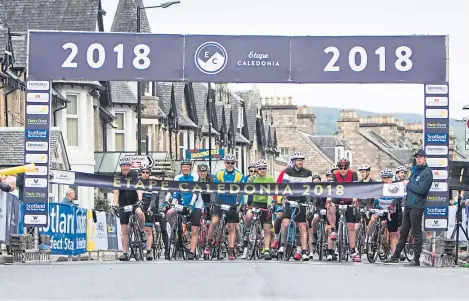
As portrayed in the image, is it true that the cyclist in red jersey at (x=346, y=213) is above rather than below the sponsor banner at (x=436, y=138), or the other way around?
below

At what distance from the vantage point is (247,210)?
77.1 feet

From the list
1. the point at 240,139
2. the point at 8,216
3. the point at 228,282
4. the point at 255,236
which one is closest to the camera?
the point at 228,282

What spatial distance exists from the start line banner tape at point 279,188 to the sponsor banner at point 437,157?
67 cm

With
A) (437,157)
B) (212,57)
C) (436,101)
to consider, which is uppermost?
(212,57)

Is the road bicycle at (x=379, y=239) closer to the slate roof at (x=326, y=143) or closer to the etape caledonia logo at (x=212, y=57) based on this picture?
the etape caledonia logo at (x=212, y=57)

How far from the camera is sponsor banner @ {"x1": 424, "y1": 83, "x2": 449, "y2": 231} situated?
23.6m

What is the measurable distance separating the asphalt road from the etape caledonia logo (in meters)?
4.82

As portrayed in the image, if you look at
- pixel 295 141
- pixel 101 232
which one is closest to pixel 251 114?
pixel 295 141

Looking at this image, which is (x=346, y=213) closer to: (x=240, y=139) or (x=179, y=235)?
(x=179, y=235)

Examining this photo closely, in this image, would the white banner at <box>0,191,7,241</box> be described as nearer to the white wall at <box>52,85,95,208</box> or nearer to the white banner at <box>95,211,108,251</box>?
the white banner at <box>95,211,108,251</box>

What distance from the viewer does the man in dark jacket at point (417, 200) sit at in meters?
21.5

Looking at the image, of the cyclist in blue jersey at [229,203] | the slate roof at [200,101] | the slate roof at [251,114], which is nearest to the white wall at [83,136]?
the slate roof at [200,101]

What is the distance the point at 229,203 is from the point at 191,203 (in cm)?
74

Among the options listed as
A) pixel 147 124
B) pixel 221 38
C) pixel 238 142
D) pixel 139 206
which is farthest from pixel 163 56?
pixel 238 142
